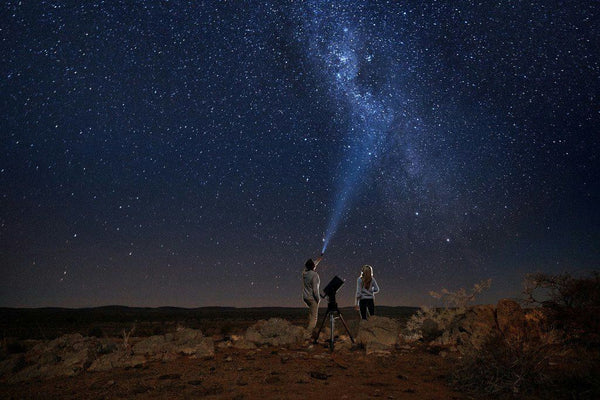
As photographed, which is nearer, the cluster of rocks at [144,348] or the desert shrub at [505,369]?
the desert shrub at [505,369]

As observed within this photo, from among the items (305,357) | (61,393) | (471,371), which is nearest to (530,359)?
(471,371)

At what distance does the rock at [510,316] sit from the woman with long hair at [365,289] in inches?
123

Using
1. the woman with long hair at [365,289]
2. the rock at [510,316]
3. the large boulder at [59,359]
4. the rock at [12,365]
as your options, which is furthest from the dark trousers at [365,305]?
the rock at [12,365]

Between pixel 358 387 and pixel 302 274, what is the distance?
532 centimetres

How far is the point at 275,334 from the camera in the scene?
415 inches

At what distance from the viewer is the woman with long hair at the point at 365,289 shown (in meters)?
10.6

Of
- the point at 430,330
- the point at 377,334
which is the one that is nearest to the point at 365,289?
the point at 377,334

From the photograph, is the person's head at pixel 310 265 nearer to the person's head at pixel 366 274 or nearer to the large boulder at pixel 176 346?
the person's head at pixel 366 274

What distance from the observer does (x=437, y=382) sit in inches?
233

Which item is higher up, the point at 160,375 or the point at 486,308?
the point at 486,308

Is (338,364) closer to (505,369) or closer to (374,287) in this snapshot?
(505,369)

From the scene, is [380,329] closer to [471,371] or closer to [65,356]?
[471,371]

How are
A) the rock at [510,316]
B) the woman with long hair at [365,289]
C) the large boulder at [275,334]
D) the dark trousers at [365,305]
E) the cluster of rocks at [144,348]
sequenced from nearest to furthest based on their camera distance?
the cluster of rocks at [144,348] < the rock at [510,316] < the large boulder at [275,334] < the woman with long hair at [365,289] < the dark trousers at [365,305]

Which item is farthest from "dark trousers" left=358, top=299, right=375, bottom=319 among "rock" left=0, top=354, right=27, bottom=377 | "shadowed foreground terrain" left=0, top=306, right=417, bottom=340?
"rock" left=0, top=354, right=27, bottom=377
